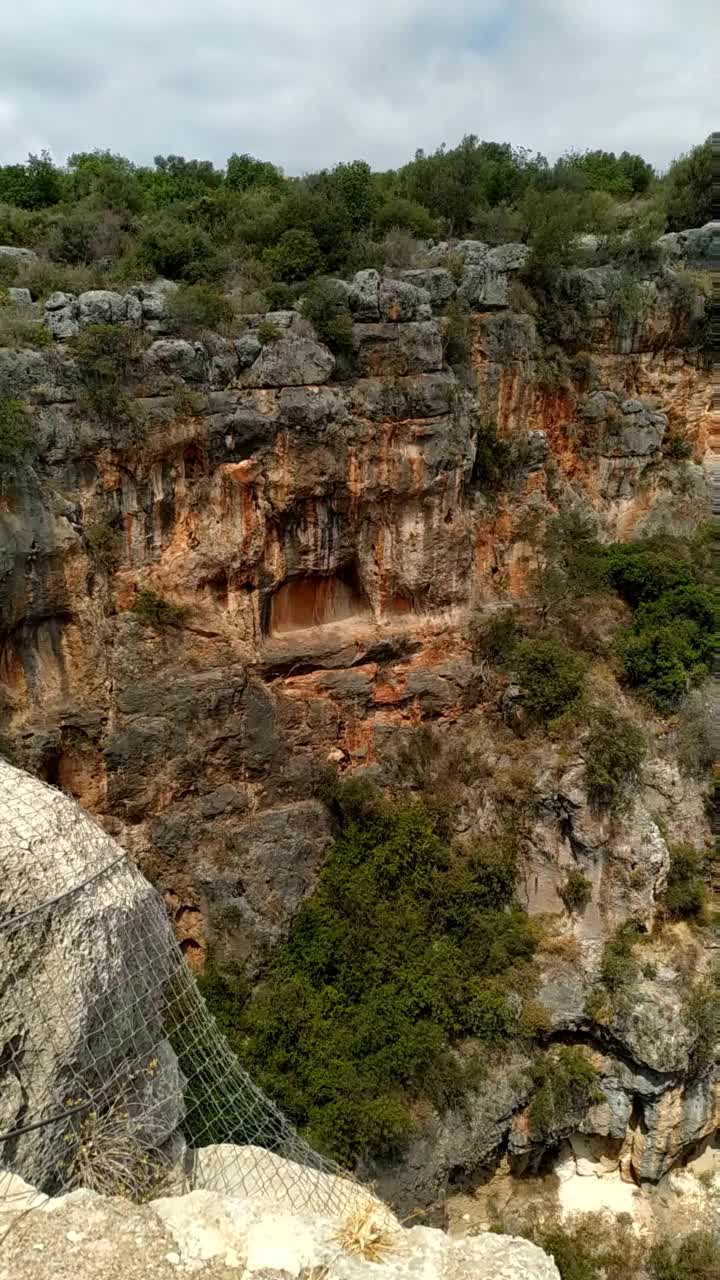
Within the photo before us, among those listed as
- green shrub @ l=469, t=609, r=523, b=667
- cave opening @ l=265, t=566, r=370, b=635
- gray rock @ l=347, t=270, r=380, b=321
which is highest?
gray rock @ l=347, t=270, r=380, b=321

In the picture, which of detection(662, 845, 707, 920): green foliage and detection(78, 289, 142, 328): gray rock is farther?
detection(662, 845, 707, 920): green foliage

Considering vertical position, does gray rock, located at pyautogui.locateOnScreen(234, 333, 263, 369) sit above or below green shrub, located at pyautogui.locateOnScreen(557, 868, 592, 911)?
above

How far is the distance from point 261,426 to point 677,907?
35.9ft

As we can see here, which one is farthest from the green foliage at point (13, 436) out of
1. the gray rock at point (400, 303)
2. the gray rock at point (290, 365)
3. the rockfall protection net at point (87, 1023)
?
the gray rock at point (400, 303)

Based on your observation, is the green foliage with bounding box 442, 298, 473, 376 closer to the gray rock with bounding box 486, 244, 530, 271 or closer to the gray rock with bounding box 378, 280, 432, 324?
the gray rock with bounding box 378, 280, 432, 324

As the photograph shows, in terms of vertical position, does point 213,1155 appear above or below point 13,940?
below

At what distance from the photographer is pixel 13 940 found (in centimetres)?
627

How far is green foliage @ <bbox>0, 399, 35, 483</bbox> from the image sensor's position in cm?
1211

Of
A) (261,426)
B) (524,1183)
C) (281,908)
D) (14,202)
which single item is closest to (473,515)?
(261,426)

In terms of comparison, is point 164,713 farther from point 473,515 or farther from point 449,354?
point 449,354

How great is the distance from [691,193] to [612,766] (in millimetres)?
14461

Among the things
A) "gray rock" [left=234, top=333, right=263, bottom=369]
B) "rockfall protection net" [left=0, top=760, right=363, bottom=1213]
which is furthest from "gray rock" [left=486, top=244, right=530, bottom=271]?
"rockfall protection net" [left=0, top=760, right=363, bottom=1213]

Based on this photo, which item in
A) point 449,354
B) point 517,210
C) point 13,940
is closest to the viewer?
point 13,940

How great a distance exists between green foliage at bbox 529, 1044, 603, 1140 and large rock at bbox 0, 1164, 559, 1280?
333 inches
